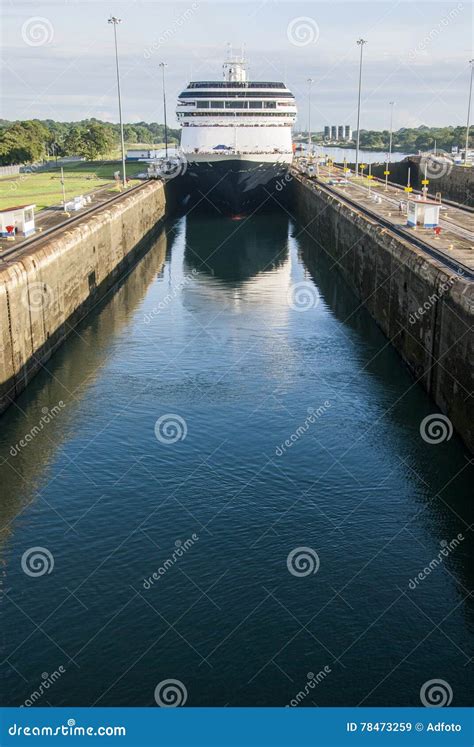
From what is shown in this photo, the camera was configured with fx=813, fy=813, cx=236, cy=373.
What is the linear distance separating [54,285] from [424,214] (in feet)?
73.5

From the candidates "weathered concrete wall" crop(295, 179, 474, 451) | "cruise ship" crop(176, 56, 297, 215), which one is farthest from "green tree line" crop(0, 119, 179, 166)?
"weathered concrete wall" crop(295, 179, 474, 451)

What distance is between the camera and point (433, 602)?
20.3m

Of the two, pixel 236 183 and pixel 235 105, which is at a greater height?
pixel 235 105

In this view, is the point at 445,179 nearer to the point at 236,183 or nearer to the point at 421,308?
the point at 236,183

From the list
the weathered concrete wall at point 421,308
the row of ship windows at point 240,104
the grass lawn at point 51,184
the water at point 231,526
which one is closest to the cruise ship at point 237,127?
the row of ship windows at point 240,104

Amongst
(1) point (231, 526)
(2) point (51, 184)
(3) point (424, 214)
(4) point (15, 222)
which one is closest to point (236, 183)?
(2) point (51, 184)

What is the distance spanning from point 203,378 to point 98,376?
4.91 metres

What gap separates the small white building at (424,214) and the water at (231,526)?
10.6 meters

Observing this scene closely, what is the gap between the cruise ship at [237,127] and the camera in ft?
308

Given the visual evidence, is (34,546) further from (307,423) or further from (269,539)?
(307,423)

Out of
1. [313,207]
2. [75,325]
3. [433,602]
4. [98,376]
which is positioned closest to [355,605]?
[433,602]

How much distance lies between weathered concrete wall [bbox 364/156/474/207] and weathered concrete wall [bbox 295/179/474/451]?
39.7 meters

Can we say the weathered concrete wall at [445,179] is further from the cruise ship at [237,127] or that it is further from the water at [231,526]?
the water at [231,526]

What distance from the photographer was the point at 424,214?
4894 centimetres
